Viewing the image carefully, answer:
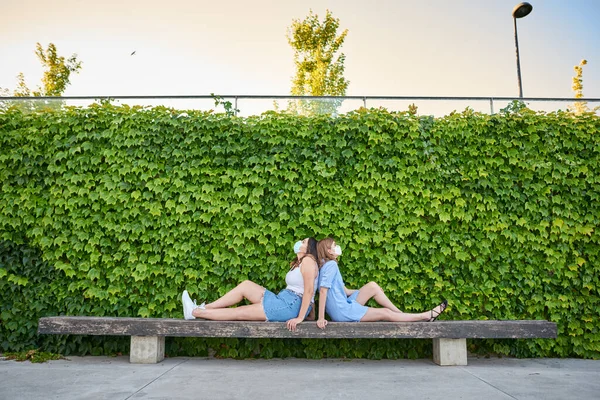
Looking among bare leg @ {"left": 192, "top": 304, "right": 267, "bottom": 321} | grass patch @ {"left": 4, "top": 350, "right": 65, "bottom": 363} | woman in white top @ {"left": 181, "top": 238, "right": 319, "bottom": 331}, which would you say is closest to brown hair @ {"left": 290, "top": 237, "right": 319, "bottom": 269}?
woman in white top @ {"left": 181, "top": 238, "right": 319, "bottom": 331}

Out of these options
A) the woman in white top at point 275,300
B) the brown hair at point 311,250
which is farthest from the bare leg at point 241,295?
the brown hair at point 311,250

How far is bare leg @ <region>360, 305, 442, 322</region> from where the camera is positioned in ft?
16.2

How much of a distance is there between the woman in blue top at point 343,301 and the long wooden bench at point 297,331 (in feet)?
0.50

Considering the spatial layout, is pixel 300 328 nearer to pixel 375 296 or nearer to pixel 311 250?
pixel 311 250

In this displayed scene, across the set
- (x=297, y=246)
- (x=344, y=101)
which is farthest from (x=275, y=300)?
(x=344, y=101)

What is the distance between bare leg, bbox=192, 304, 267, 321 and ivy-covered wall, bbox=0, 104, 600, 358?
1.64 feet

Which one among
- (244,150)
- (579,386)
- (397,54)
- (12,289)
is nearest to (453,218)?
(579,386)

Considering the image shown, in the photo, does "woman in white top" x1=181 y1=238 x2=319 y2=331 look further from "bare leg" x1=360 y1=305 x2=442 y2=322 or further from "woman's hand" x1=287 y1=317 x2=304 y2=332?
"bare leg" x1=360 y1=305 x2=442 y2=322

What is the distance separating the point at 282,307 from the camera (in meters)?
4.90

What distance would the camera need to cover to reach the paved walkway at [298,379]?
3.71 m

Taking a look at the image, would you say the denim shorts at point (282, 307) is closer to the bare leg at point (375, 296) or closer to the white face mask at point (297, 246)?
the white face mask at point (297, 246)

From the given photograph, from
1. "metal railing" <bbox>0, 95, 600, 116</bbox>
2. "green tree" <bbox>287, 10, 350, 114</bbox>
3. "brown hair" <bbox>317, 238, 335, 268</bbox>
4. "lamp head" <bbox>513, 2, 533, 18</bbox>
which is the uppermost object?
"green tree" <bbox>287, 10, 350, 114</bbox>

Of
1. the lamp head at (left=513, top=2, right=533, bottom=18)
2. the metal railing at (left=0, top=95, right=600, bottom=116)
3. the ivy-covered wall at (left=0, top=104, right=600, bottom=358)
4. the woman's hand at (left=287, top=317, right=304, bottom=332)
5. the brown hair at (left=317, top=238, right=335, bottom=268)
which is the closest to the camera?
the woman's hand at (left=287, top=317, right=304, bottom=332)

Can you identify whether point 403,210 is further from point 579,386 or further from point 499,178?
point 579,386
